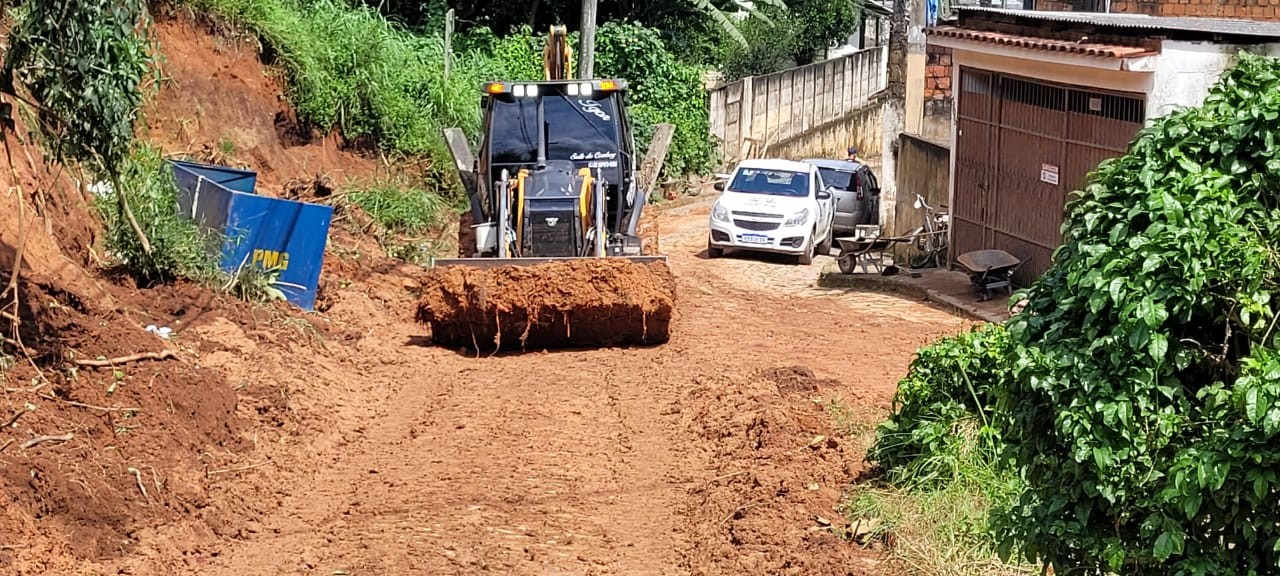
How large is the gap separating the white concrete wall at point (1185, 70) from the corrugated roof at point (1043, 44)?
21 centimetres

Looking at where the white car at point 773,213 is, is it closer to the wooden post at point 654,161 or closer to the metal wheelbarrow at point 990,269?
the wooden post at point 654,161

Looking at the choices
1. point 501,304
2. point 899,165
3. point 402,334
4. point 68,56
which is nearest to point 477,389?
point 501,304

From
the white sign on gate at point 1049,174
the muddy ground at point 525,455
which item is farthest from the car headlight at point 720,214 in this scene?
the white sign on gate at point 1049,174

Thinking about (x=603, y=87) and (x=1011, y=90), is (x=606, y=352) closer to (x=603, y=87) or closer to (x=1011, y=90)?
(x=603, y=87)

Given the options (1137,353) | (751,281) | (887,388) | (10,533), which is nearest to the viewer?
(1137,353)

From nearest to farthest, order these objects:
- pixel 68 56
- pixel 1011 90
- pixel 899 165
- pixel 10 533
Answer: pixel 10 533, pixel 68 56, pixel 1011 90, pixel 899 165

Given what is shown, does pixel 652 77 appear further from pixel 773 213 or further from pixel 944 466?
pixel 944 466

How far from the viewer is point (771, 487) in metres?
9.18

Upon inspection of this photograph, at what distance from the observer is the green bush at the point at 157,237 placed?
1367 cm

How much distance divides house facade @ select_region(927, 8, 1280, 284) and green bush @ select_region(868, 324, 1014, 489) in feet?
20.1

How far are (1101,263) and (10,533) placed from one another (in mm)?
6004

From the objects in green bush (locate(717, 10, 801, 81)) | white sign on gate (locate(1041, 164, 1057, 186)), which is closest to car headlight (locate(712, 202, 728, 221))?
white sign on gate (locate(1041, 164, 1057, 186))

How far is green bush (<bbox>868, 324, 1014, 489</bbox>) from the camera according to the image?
8.58 metres

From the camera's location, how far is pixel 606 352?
46.7 ft
